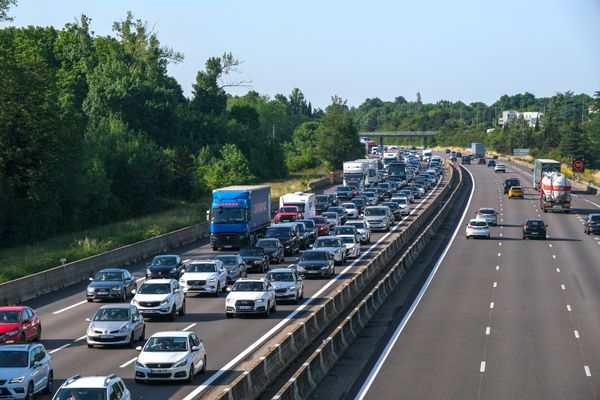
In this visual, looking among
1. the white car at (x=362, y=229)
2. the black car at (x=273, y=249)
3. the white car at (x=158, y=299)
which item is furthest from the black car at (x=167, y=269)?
the white car at (x=362, y=229)

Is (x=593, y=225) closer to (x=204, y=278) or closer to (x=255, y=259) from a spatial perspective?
(x=255, y=259)

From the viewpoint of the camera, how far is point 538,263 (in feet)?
186

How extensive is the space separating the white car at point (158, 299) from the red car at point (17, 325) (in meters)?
4.38

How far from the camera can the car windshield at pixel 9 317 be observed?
3084 cm

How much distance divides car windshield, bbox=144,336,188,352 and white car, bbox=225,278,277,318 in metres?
10.7

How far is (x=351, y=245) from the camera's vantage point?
57.1 m

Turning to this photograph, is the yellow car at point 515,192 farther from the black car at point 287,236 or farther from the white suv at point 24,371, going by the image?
the white suv at point 24,371

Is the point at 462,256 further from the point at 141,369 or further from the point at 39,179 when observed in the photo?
the point at 141,369

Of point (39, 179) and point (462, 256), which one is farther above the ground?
point (39, 179)

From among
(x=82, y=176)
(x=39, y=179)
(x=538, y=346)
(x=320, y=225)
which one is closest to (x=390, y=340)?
(x=538, y=346)

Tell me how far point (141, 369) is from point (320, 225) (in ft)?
142

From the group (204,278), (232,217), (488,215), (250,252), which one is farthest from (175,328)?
(488,215)

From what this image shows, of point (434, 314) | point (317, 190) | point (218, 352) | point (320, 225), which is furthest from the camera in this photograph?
point (317, 190)

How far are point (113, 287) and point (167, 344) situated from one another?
15.9 metres
